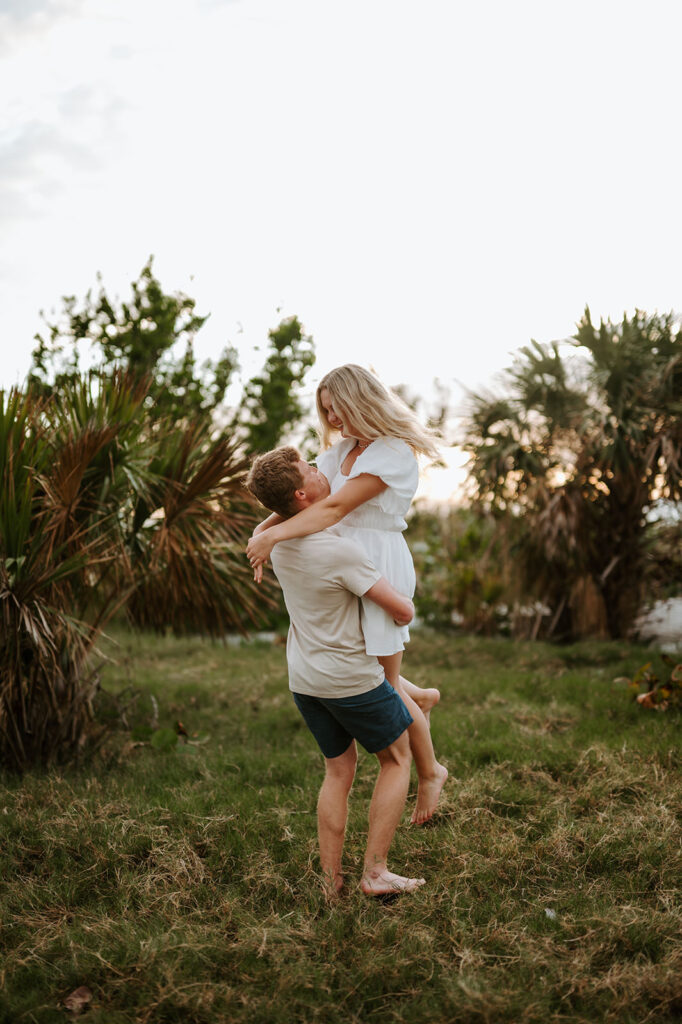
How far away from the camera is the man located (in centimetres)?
270

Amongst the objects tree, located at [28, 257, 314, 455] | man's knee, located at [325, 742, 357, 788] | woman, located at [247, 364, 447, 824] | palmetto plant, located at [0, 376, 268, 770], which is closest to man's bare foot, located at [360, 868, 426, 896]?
man's knee, located at [325, 742, 357, 788]

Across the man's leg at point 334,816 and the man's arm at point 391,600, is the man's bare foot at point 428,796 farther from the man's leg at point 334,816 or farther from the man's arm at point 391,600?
the man's arm at point 391,600

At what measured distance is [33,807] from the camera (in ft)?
12.5

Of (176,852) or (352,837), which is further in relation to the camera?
(352,837)

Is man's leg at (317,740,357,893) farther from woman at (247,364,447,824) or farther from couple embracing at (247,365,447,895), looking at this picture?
woman at (247,364,447,824)

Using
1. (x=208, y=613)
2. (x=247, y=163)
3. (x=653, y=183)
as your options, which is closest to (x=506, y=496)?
(x=653, y=183)

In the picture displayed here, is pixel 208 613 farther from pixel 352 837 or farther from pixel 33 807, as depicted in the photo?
pixel 352 837

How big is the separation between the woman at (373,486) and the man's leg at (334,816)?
1.26 ft

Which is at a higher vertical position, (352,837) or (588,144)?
(588,144)

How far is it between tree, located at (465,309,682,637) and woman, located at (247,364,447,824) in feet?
16.0

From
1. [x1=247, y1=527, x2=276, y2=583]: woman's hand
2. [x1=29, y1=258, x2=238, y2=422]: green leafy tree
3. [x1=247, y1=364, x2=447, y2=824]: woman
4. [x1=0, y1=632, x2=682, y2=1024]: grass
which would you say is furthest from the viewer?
[x1=29, y1=258, x2=238, y2=422]: green leafy tree

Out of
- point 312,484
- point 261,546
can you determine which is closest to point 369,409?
point 312,484

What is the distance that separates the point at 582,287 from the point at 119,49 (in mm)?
5132

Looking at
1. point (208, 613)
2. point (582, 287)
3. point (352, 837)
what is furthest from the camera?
point (582, 287)
